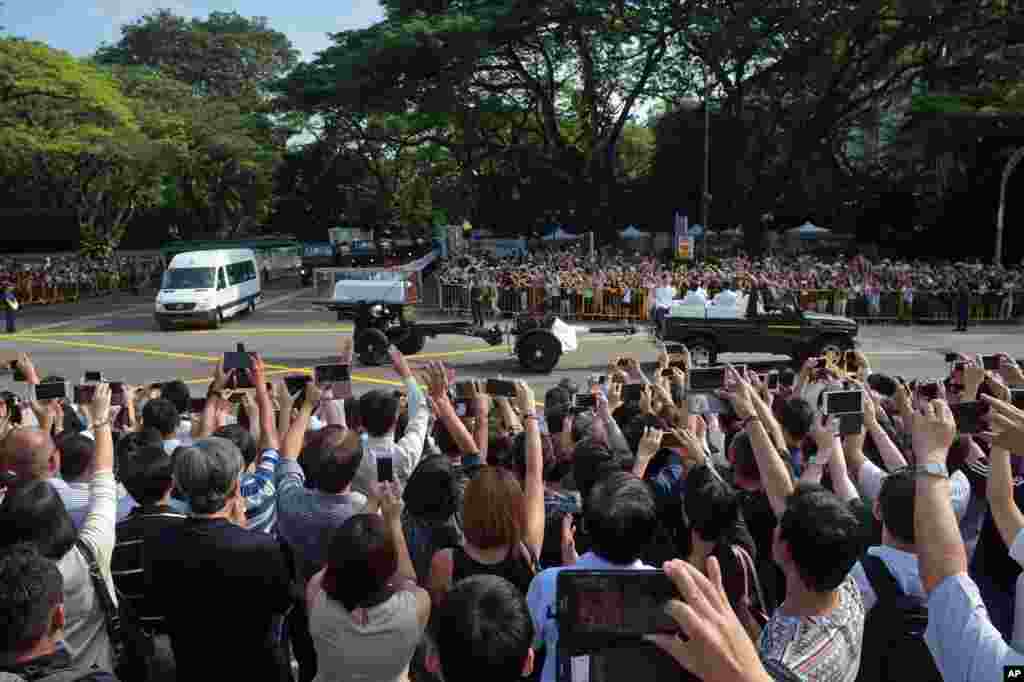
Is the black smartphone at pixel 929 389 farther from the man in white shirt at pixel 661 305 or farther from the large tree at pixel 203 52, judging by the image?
the large tree at pixel 203 52

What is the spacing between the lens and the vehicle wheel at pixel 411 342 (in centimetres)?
1881

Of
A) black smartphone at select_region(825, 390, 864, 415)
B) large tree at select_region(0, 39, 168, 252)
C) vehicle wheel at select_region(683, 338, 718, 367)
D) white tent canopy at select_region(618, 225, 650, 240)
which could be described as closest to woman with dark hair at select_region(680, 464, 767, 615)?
black smartphone at select_region(825, 390, 864, 415)

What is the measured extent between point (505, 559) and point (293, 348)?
19648 millimetres

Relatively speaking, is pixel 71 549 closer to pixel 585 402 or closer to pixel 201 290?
pixel 585 402

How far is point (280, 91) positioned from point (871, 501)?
40996 mm

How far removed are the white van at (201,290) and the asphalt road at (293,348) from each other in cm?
55

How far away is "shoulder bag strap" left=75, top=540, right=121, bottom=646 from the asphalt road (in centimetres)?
1206

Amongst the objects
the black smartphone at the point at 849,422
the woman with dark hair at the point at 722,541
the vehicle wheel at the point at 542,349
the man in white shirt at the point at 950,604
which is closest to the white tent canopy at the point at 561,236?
the vehicle wheel at the point at 542,349

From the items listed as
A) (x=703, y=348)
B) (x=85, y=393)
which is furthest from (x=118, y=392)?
(x=703, y=348)

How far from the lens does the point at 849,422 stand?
15.5 ft

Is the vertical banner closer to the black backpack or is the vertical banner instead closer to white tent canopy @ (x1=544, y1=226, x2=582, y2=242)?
white tent canopy @ (x1=544, y1=226, x2=582, y2=242)

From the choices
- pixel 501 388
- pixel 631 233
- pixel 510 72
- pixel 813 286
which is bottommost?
pixel 813 286

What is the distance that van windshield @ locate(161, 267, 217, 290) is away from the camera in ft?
87.6

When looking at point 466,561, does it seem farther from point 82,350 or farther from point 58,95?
point 58,95
